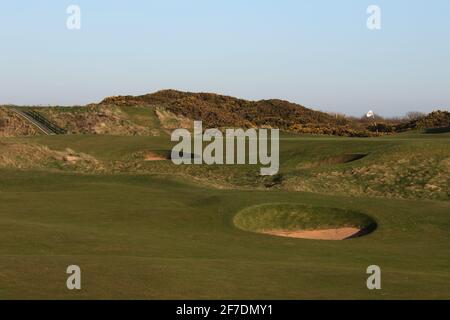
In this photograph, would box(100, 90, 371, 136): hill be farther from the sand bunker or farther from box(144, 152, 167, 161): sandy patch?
the sand bunker

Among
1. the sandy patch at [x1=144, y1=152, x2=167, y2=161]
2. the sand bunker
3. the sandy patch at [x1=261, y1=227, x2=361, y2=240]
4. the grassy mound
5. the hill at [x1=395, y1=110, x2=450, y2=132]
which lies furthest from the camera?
the hill at [x1=395, y1=110, x2=450, y2=132]

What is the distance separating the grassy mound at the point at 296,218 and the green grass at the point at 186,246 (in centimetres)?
23

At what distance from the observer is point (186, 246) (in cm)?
2353

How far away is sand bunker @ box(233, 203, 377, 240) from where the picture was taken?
30109 mm

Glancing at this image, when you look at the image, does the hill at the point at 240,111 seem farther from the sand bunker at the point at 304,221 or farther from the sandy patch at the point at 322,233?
the sandy patch at the point at 322,233

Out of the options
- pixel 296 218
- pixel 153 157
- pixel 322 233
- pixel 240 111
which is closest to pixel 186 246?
pixel 322 233

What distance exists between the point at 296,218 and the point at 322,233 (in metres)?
1.63

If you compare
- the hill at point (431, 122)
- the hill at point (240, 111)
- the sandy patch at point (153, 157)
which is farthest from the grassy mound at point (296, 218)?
the hill at point (431, 122)

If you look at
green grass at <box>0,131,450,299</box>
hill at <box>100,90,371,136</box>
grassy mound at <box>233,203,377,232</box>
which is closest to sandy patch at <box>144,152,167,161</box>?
green grass at <box>0,131,450,299</box>

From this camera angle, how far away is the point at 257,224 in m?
30.6

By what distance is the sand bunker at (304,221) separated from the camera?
30109 millimetres

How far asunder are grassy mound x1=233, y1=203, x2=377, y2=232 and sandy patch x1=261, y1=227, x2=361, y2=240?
230mm

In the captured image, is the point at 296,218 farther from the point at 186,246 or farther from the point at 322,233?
the point at 186,246
